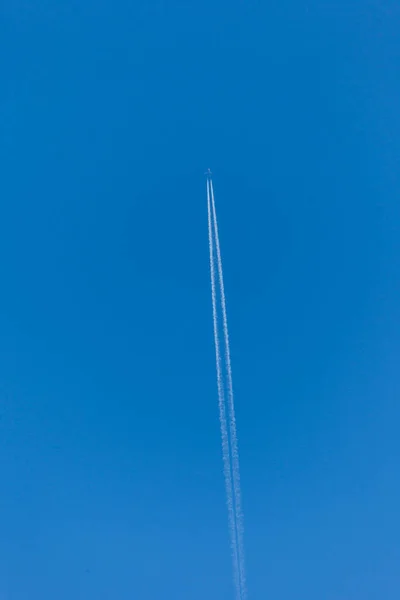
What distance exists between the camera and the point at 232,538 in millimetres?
1491

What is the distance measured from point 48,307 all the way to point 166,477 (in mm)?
721

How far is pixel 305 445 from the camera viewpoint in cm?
148

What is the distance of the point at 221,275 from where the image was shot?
150 cm

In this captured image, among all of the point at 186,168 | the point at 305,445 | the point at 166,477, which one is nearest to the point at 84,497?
the point at 166,477

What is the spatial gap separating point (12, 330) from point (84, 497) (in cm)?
64

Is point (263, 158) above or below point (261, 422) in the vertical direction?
above

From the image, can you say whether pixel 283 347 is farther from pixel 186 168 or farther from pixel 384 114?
pixel 384 114

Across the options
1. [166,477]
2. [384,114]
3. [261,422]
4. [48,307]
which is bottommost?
[166,477]

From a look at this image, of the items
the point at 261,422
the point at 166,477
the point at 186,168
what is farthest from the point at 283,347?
the point at 186,168

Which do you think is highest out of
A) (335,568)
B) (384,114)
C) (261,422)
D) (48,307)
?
(384,114)

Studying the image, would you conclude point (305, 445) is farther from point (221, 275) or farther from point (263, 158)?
point (263, 158)

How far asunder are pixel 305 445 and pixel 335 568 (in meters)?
0.44

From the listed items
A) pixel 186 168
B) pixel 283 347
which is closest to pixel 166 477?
pixel 283 347

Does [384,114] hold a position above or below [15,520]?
above
